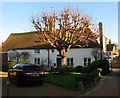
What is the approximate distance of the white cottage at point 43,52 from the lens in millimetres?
Result: 40625

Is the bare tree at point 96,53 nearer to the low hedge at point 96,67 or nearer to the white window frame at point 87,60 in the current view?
the white window frame at point 87,60

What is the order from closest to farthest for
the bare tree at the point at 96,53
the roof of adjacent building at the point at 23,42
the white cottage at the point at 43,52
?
1. the bare tree at the point at 96,53
2. the white cottage at the point at 43,52
3. the roof of adjacent building at the point at 23,42

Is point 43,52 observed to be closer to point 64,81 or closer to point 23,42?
point 23,42

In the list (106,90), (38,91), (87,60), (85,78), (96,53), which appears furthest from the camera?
(87,60)

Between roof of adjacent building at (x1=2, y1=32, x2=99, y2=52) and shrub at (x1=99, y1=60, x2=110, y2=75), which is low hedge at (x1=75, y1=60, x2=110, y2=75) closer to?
shrub at (x1=99, y1=60, x2=110, y2=75)

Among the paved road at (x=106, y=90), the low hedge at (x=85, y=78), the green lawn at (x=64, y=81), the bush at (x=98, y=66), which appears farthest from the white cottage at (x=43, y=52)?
the low hedge at (x=85, y=78)

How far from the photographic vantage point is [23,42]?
49.0m

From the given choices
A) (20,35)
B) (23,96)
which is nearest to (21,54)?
(20,35)

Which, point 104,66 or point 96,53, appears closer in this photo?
point 104,66

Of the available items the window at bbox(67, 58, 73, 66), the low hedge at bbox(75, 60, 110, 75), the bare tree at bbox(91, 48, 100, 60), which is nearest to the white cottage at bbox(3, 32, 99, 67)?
the window at bbox(67, 58, 73, 66)

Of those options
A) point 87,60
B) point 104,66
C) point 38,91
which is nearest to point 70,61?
point 87,60

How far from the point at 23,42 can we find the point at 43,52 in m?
7.38

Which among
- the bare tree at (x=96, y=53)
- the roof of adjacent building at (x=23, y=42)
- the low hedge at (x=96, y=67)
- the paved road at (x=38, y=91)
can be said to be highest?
the roof of adjacent building at (x=23, y=42)

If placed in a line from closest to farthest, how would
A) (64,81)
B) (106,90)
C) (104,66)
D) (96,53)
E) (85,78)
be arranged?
(106,90)
(85,78)
(64,81)
(104,66)
(96,53)
